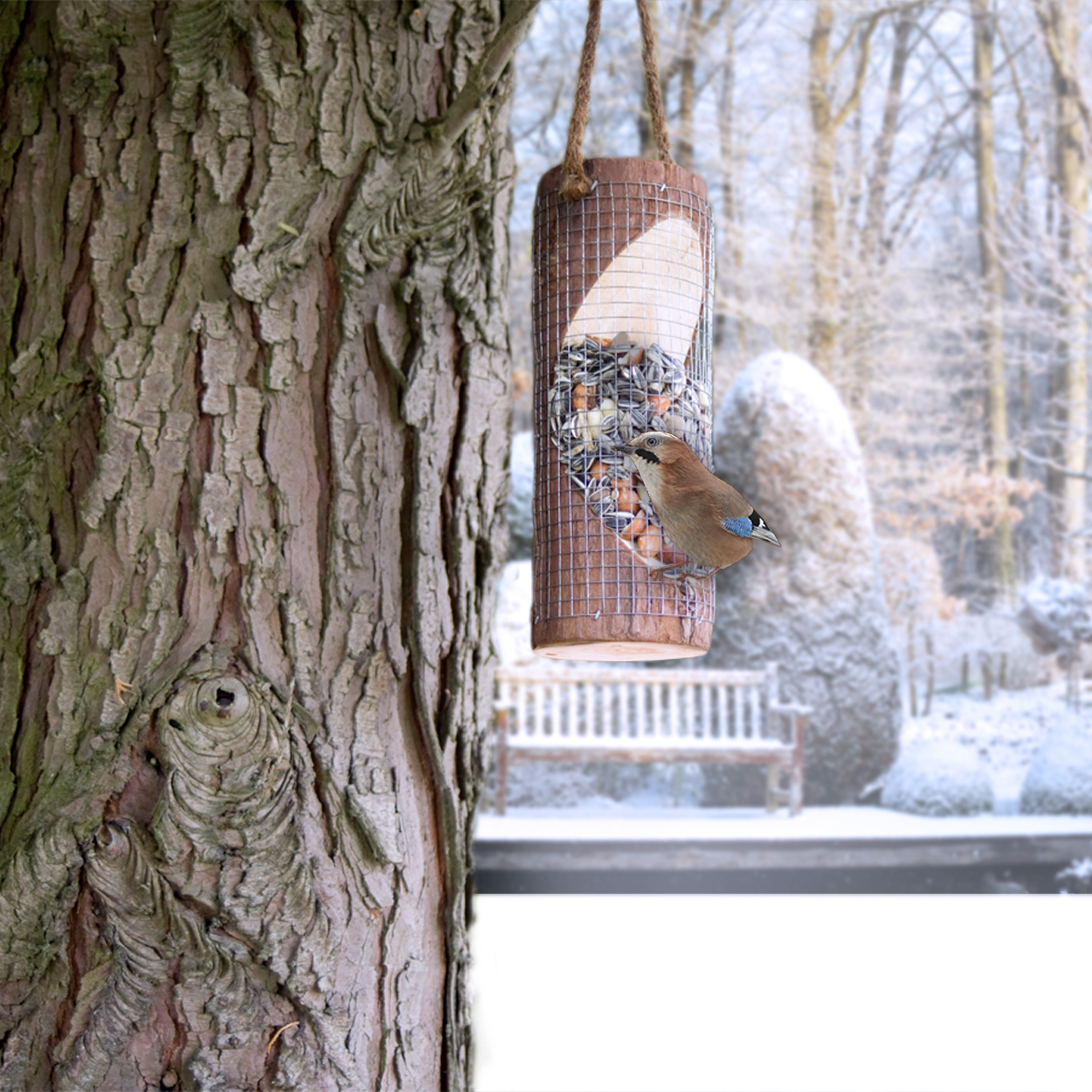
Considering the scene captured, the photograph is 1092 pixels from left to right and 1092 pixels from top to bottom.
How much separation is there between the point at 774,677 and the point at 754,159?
3.03 metres

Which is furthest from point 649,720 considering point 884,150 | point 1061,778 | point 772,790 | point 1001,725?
point 884,150

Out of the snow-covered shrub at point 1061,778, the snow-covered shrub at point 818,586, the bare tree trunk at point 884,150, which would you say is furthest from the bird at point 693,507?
the bare tree trunk at point 884,150

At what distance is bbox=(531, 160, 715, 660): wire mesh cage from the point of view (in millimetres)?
1165

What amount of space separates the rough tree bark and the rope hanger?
8cm

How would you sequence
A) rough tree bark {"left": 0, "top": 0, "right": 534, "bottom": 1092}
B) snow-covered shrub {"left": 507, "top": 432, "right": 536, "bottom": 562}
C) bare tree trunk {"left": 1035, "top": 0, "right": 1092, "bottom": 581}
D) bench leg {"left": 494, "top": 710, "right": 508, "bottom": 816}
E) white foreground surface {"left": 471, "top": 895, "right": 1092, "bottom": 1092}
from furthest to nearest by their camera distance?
snow-covered shrub {"left": 507, "top": 432, "right": 536, "bottom": 562} → bare tree trunk {"left": 1035, "top": 0, "right": 1092, "bottom": 581} → bench leg {"left": 494, "top": 710, "right": 508, "bottom": 816} → white foreground surface {"left": 471, "top": 895, "right": 1092, "bottom": 1092} → rough tree bark {"left": 0, "top": 0, "right": 534, "bottom": 1092}

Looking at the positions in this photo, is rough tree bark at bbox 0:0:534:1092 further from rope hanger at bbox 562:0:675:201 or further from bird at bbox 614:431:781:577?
bird at bbox 614:431:781:577

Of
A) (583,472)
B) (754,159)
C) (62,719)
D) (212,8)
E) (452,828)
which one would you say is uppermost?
(754,159)

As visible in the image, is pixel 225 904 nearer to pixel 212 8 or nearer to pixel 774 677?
pixel 212 8

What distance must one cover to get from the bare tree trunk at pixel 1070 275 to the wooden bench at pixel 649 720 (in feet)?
6.26

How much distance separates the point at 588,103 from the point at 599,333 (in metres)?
0.24

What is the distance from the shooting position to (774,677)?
582 cm

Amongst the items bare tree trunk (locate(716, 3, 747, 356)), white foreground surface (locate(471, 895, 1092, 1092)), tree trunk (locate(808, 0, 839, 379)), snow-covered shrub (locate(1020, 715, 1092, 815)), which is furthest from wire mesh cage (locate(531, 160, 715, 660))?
tree trunk (locate(808, 0, 839, 379))

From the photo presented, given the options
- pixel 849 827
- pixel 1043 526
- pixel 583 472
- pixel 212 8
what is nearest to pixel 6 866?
pixel 583 472

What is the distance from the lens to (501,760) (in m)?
5.62
